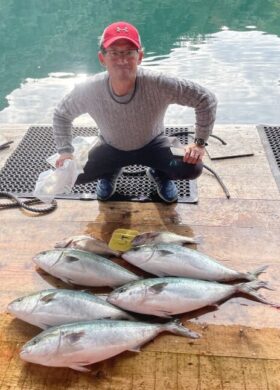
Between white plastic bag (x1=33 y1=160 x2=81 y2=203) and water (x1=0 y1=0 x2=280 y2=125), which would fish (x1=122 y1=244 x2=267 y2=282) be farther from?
water (x1=0 y1=0 x2=280 y2=125)

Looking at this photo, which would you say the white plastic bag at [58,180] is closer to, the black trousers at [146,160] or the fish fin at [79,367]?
the black trousers at [146,160]

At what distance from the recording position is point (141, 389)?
6.61 feet

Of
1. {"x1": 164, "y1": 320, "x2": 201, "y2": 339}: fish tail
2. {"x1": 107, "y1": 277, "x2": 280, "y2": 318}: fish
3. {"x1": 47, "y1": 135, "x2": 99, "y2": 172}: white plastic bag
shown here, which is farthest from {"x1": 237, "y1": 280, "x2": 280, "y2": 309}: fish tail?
{"x1": 47, "y1": 135, "x2": 99, "y2": 172}: white plastic bag

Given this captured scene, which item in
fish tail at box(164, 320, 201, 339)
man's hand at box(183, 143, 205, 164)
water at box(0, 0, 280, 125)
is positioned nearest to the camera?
fish tail at box(164, 320, 201, 339)

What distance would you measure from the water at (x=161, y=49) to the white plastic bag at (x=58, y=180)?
3.72m

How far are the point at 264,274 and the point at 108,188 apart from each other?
140 centimetres

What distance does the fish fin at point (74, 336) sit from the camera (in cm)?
209

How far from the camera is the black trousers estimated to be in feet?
10.7

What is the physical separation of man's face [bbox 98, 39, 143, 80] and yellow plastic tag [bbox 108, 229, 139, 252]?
1068 mm

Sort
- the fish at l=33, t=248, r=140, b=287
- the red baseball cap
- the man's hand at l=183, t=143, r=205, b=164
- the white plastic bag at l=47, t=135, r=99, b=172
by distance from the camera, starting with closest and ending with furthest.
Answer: the fish at l=33, t=248, r=140, b=287 → the red baseball cap → the man's hand at l=183, t=143, r=205, b=164 → the white plastic bag at l=47, t=135, r=99, b=172

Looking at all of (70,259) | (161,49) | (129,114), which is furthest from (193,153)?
(161,49)

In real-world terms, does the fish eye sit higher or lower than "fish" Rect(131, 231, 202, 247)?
higher

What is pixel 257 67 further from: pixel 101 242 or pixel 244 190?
pixel 101 242

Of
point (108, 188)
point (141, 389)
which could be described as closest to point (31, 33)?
point (108, 188)
